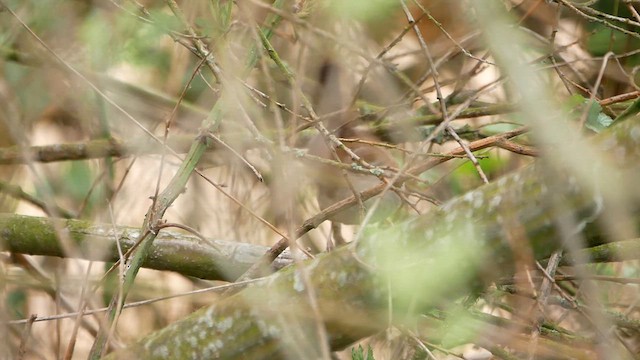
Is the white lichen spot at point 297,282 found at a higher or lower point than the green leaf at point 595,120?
higher

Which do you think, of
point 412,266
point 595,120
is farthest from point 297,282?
point 595,120

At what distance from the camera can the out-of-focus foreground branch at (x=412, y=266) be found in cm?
94

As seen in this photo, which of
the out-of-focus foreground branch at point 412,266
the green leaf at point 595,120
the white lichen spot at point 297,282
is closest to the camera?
the out-of-focus foreground branch at point 412,266

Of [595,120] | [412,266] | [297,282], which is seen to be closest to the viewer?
[412,266]

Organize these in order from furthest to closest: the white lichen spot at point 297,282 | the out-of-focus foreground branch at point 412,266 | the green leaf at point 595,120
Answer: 1. the green leaf at point 595,120
2. the white lichen spot at point 297,282
3. the out-of-focus foreground branch at point 412,266

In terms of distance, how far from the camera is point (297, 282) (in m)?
1.14

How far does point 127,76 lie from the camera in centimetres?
309

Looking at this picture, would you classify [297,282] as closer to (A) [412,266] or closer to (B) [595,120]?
(A) [412,266]

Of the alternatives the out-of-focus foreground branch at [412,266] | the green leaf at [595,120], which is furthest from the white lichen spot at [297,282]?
the green leaf at [595,120]

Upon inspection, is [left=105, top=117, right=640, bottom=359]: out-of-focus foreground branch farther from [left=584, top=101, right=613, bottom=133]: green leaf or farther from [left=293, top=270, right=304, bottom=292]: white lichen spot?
[left=584, top=101, right=613, bottom=133]: green leaf

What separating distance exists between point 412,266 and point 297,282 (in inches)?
7.3

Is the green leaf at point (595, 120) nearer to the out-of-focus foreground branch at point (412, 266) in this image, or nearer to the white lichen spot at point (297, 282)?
the out-of-focus foreground branch at point (412, 266)

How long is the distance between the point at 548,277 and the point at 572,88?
84 cm

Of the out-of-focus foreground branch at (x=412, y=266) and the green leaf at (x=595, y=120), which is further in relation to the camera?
the green leaf at (x=595, y=120)
